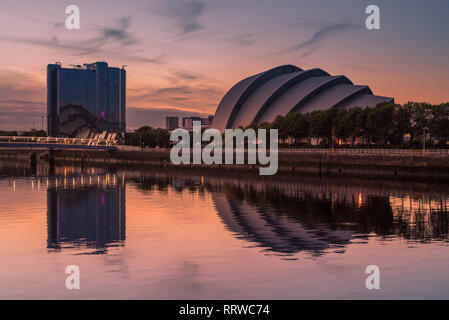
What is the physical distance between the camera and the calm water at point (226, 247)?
51.2 ft

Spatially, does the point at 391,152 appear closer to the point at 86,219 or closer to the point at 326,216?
the point at 326,216

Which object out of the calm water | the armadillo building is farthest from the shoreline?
the armadillo building

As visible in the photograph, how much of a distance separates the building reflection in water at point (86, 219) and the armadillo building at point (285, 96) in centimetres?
8238

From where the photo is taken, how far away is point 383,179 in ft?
199

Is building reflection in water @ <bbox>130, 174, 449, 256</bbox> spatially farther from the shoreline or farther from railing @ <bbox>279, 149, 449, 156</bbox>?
railing @ <bbox>279, 149, 449, 156</bbox>

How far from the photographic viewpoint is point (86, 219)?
31.2m

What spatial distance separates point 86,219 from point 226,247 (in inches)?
481

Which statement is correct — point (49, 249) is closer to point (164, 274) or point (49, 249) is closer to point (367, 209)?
point (164, 274)

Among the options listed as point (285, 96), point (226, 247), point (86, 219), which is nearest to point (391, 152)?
point (86, 219)

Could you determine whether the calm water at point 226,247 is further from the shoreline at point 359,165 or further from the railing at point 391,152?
the railing at point 391,152

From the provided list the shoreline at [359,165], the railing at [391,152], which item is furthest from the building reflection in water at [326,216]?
the railing at [391,152]

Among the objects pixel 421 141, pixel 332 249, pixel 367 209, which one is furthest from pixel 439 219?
pixel 421 141
